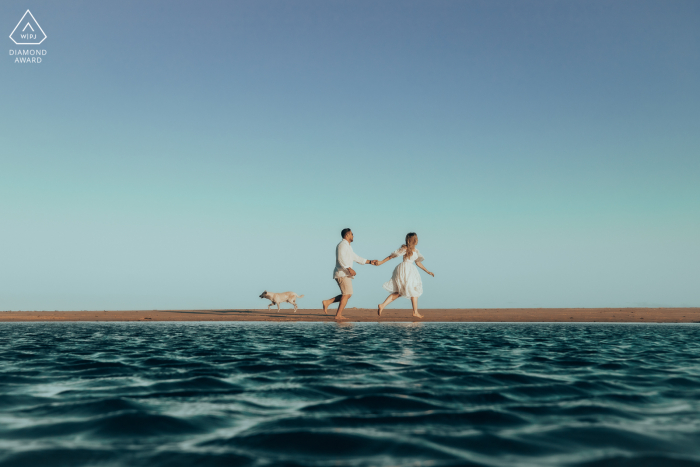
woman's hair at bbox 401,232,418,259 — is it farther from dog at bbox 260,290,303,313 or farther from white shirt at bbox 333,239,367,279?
dog at bbox 260,290,303,313

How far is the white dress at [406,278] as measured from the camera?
1455cm

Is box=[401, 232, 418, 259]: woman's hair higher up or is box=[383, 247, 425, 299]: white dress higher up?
box=[401, 232, 418, 259]: woman's hair

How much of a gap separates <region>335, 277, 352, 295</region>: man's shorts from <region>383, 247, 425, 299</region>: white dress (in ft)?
4.05

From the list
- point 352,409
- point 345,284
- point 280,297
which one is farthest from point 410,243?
point 352,409

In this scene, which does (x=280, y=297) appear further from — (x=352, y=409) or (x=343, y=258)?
(x=352, y=409)

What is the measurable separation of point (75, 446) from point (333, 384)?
2.32 metres

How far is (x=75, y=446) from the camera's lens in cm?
275

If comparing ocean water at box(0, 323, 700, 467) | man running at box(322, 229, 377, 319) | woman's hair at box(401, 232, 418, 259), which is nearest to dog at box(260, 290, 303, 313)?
man running at box(322, 229, 377, 319)

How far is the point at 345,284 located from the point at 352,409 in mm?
10787

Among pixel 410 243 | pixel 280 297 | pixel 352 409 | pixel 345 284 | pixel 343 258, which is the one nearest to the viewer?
pixel 352 409

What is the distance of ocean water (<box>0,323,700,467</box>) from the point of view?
260 centimetres

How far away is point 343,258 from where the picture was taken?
1411cm

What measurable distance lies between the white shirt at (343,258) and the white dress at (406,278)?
137 cm

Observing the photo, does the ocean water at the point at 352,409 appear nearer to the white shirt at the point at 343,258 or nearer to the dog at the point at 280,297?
the white shirt at the point at 343,258
